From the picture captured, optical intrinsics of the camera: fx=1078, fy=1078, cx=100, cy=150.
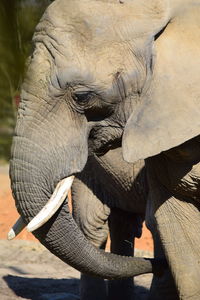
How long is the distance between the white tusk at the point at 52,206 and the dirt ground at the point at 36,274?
6.98 ft

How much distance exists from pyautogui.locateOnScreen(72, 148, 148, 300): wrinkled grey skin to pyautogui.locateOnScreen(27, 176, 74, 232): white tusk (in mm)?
1272

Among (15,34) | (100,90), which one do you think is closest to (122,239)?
(100,90)

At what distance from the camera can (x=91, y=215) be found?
5816 millimetres

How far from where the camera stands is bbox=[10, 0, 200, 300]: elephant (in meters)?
4.01

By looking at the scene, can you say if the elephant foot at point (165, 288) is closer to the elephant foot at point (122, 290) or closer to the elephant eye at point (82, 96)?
the elephant foot at point (122, 290)

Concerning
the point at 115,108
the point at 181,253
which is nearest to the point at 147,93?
the point at 115,108

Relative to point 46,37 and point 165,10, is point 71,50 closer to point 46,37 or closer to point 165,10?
point 46,37

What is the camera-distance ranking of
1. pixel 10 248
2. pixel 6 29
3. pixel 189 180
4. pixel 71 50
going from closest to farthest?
pixel 71 50 → pixel 189 180 → pixel 10 248 → pixel 6 29

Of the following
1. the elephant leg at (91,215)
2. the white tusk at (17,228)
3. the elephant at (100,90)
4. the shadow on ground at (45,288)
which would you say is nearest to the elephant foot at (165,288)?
the elephant leg at (91,215)

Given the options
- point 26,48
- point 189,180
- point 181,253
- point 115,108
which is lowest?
point 26,48

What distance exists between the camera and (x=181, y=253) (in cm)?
463

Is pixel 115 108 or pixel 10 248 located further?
pixel 10 248

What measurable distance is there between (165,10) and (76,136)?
1.93ft

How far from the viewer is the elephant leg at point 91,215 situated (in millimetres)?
5816
